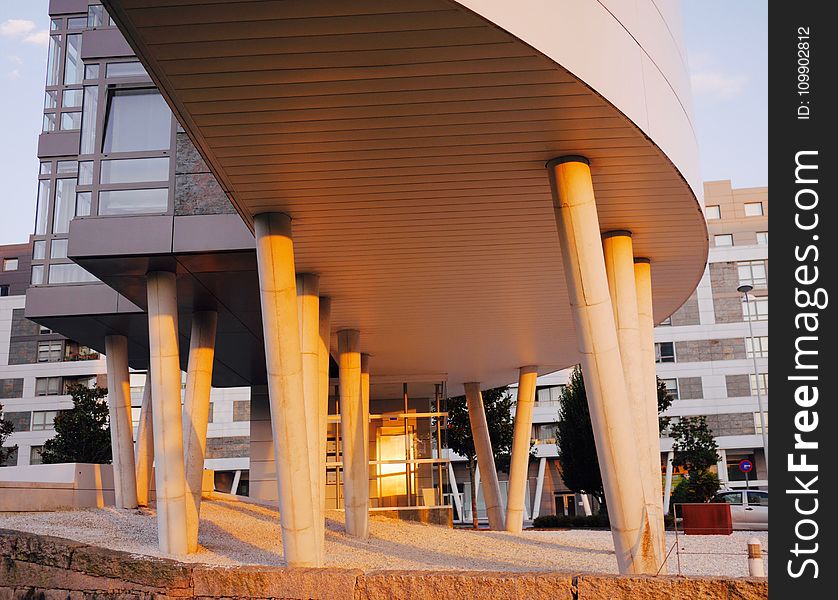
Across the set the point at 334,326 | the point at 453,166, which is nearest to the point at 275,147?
the point at 453,166

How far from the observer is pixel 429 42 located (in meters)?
8.89

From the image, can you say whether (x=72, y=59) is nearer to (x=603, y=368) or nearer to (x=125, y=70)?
(x=125, y=70)

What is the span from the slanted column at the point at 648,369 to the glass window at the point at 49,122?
17043mm

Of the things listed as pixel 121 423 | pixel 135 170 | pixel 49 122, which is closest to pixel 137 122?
pixel 135 170

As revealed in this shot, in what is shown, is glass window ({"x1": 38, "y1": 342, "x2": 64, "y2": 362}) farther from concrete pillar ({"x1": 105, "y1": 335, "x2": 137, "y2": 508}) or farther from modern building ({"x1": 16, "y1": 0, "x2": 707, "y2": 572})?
concrete pillar ({"x1": 105, "y1": 335, "x2": 137, "y2": 508})

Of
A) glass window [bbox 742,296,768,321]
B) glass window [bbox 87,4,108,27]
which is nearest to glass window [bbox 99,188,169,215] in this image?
glass window [bbox 87,4,108,27]

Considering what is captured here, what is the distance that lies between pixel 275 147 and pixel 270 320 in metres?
3.28

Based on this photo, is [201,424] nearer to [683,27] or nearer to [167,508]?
[167,508]

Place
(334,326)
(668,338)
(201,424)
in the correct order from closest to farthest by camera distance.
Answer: (201,424)
(334,326)
(668,338)

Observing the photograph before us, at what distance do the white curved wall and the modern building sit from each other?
4 cm

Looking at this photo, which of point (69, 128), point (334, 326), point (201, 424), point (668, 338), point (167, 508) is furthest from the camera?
point (668, 338)

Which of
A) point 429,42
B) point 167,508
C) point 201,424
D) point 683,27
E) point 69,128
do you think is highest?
point 69,128

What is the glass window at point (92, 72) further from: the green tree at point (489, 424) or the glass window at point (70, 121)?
the green tree at point (489, 424)

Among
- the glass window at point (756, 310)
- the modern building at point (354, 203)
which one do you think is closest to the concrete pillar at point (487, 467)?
the modern building at point (354, 203)
